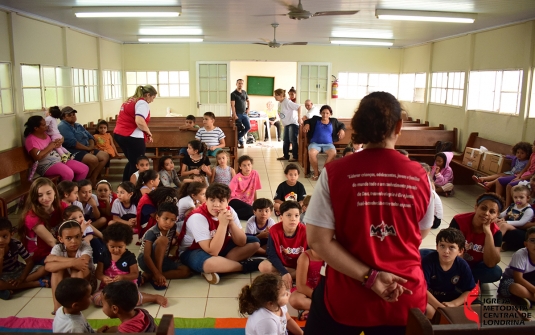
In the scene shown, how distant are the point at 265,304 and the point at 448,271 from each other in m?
1.53

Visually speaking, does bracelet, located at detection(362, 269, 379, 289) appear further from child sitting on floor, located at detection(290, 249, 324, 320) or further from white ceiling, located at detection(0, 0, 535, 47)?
white ceiling, located at detection(0, 0, 535, 47)

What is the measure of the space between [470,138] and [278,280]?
736cm

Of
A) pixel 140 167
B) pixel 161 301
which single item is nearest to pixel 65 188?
pixel 140 167

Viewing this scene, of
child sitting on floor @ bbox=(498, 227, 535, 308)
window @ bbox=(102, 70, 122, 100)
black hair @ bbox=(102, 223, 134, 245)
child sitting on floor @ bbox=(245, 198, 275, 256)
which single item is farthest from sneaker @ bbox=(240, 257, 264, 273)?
window @ bbox=(102, 70, 122, 100)

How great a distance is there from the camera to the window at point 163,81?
12.6 metres

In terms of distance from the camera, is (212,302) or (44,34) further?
(44,34)

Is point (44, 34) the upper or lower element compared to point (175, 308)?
upper

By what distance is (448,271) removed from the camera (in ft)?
10.3

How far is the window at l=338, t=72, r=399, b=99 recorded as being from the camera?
1316cm

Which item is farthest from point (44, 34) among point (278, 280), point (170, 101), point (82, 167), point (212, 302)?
point (278, 280)

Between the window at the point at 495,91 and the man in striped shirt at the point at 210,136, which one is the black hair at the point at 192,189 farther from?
the window at the point at 495,91

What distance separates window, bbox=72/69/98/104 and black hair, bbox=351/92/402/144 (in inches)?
333

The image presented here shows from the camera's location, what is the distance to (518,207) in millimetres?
4773

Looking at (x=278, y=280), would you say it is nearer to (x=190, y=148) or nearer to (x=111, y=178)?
(x=190, y=148)
